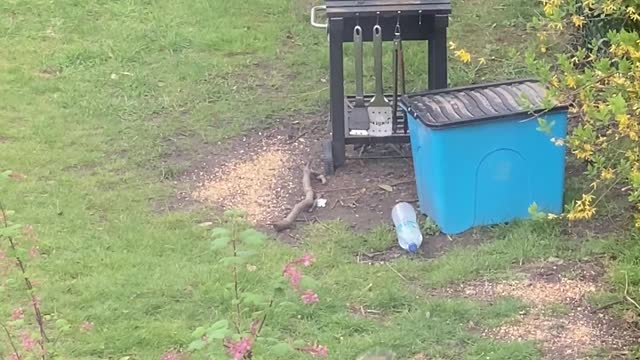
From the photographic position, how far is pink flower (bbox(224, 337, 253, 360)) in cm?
250

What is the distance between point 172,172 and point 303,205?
89 cm

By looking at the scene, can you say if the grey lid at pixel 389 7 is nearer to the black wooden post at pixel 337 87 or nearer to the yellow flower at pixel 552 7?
the black wooden post at pixel 337 87

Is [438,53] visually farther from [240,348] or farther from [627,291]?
[240,348]

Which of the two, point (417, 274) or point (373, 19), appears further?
point (373, 19)

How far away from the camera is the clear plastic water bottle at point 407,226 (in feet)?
15.0

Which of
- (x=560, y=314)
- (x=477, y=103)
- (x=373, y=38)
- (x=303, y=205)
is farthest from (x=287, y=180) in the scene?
(x=560, y=314)

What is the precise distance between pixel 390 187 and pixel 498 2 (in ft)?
10.0

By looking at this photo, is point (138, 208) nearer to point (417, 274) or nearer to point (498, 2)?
point (417, 274)

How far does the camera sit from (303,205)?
503 centimetres

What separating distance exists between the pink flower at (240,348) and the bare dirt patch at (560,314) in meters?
1.52

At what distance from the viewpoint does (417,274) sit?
434cm

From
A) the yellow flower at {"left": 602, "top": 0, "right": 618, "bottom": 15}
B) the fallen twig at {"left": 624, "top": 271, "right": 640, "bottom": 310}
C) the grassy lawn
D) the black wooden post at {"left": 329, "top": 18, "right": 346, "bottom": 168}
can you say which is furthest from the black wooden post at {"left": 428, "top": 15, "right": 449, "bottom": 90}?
the fallen twig at {"left": 624, "top": 271, "right": 640, "bottom": 310}

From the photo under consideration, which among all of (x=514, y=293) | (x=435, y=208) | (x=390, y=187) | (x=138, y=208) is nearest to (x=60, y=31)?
(x=138, y=208)

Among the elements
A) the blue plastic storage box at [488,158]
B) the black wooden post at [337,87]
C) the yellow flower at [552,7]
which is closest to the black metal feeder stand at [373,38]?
the black wooden post at [337,87]
